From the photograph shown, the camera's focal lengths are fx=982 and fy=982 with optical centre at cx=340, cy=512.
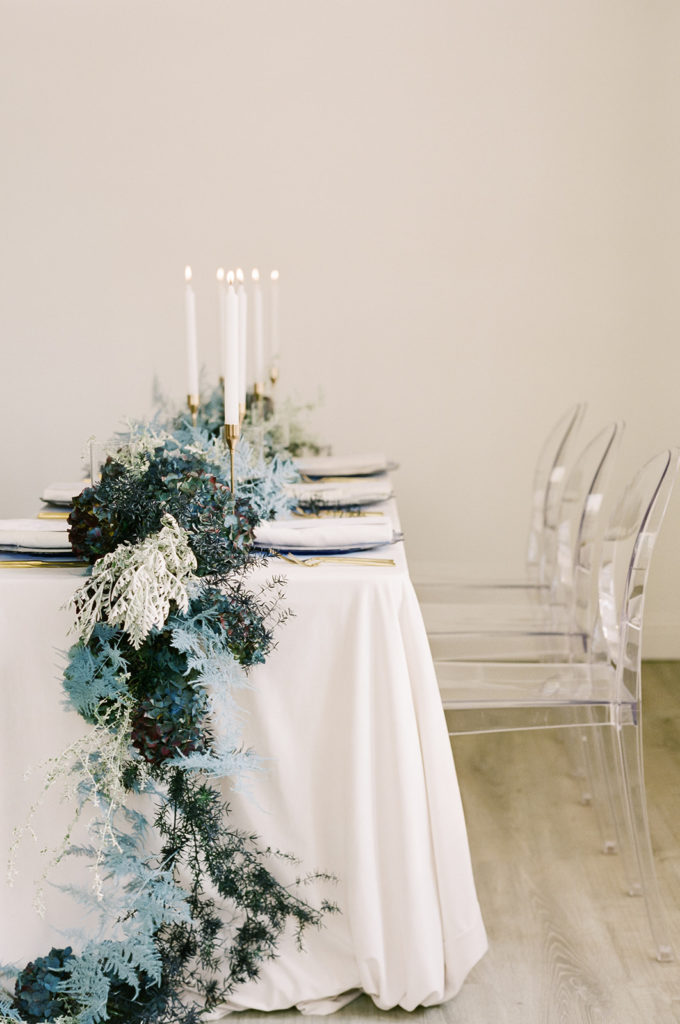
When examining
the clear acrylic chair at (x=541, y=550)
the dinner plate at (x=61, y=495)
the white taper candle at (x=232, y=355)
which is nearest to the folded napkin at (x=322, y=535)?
the white taper candle at (x=232, y=355)

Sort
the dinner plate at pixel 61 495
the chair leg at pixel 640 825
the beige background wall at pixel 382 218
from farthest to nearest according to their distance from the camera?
1. the beige background wall at pixel 382 218
2. the dinner plate at pixel 61 495
3. the chair leg at pixel 640 825

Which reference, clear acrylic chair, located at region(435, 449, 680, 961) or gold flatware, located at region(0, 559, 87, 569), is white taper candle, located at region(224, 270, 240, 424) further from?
clear acrylic chair, located at region(435, 449, 680, 961)

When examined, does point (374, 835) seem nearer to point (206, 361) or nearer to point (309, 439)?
point (309, 439)

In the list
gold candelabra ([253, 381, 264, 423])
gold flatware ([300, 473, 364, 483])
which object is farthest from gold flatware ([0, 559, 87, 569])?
gold candelabra ([253, 381, 264, 423])

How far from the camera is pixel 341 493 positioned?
231 centimetres

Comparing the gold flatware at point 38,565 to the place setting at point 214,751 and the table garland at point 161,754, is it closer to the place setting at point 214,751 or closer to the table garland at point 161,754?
the place setting at point 214,751

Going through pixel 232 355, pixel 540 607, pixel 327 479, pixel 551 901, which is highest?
pixel 232 355

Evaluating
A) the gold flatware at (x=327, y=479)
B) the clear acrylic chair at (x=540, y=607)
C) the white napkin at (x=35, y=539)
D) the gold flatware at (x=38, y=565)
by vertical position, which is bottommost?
the clear acrylic chair at (x=540, y=607)

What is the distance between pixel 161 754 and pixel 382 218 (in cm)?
243

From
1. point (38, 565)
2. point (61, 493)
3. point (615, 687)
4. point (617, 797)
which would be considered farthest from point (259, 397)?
point (617, 797)

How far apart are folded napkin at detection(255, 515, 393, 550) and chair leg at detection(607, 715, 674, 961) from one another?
645 millimetres

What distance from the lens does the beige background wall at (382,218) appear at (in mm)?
3342

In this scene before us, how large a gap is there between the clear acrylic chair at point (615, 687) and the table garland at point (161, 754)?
1.68ft

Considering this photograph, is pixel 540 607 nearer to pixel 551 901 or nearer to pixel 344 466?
pixel 344 466
